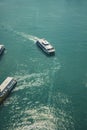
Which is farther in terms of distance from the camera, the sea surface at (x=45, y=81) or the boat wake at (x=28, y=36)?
the boat wake at (x=28, y=36)

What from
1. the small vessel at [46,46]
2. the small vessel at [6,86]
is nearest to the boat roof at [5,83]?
the small vessel at [6,86]

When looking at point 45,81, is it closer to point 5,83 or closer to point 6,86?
Result: point 5,83

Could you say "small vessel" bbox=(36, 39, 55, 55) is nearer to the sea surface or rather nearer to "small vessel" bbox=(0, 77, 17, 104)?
the sea surface

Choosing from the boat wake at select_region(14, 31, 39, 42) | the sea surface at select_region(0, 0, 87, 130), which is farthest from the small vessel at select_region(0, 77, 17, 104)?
the boat wake at select_region(14, 31, 39, 42)

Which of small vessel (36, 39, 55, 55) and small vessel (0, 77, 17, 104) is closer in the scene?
small vessel (0, 77, 17, 104)

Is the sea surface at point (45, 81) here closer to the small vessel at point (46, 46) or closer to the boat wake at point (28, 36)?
the boat wake at point (28, 36)
